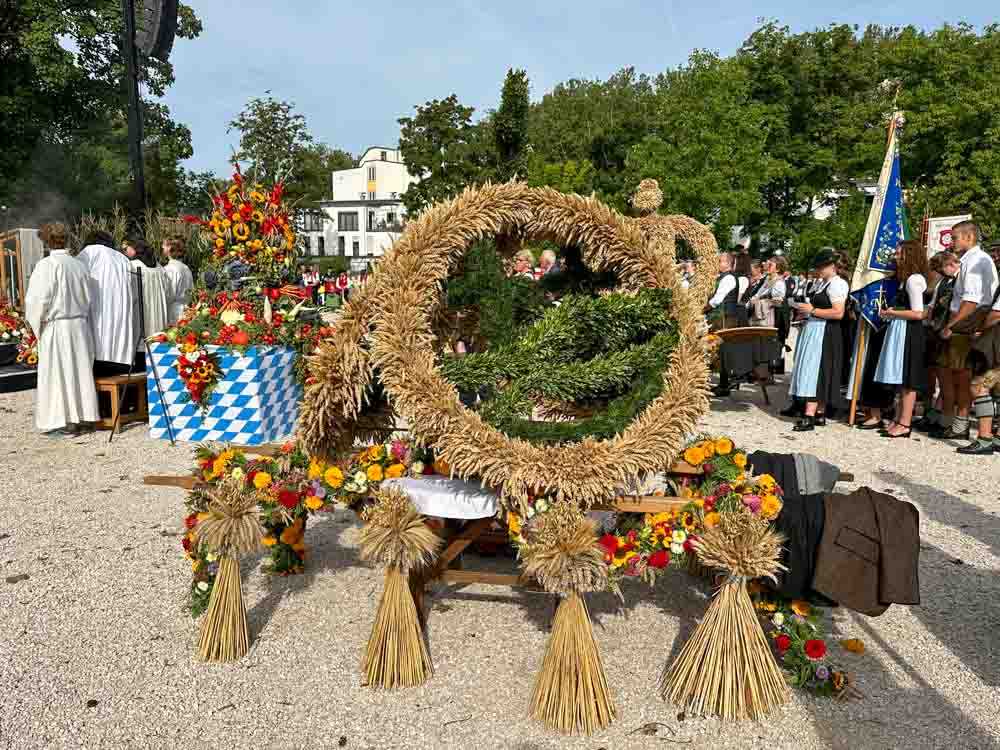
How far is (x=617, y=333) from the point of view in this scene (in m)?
2.88

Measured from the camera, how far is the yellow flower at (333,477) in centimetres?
298

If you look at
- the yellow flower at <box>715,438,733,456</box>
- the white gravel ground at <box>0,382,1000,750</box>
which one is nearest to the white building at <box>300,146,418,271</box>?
the white gravel ground at <box>0,382,1000,750</box>

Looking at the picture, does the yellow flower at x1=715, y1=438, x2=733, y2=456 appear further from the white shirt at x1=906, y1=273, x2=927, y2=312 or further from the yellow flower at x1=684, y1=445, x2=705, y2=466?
the white shirt at x1=906, y1=273, x2=927, y2=312

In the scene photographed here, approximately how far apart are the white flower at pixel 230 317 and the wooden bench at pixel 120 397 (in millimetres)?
1604

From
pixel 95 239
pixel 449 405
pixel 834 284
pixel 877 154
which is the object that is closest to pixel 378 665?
pixel 449 405

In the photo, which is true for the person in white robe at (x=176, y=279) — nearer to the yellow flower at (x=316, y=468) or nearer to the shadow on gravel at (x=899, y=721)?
the yellow flower at (x=316, y=468)

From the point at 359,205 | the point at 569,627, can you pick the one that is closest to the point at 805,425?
the point at 569,627

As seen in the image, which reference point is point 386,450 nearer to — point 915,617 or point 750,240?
point 915,617

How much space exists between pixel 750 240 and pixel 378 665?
35766 millimetres

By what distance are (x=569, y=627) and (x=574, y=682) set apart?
0.20 m

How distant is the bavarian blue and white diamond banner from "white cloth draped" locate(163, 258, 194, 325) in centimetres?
344

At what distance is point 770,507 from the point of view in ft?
9.04

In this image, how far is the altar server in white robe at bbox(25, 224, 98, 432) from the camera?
724cm

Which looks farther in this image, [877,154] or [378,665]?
[877,154]
